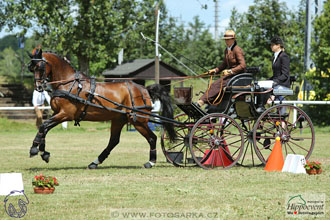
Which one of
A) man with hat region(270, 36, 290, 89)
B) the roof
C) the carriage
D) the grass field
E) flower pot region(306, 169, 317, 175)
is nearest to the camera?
the grass field

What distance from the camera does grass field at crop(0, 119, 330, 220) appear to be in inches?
275

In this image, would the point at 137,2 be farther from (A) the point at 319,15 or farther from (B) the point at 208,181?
(B) the point at 208,181

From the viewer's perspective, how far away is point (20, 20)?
3278 cm

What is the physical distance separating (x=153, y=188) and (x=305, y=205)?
2.28 m

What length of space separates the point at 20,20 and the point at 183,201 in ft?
89.1

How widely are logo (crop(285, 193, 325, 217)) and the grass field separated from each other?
76 mm

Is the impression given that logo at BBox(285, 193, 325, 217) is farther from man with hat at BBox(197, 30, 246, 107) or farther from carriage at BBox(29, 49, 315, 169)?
man with hat at BBox(197, 30, 246, 107)

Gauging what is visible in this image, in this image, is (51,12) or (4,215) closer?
(4,215)

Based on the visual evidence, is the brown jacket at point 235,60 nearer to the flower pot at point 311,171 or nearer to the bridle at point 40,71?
→ the flower pot at point 311,171

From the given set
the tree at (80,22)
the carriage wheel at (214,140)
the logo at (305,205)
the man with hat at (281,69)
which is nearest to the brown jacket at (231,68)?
the carriage wheel at (214,140)

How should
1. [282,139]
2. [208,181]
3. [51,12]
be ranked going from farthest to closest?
[51,12]
[282,139]
[208,181]

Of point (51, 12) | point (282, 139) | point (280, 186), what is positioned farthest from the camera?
point (51, 12)

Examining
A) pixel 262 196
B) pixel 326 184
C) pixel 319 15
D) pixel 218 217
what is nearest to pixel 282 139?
pixel 326 184

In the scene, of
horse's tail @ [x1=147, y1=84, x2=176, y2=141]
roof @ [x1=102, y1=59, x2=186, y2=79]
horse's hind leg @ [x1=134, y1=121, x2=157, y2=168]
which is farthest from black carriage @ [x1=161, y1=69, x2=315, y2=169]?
roof @ [x1=102, y1=59, x2=186, y2=79]
